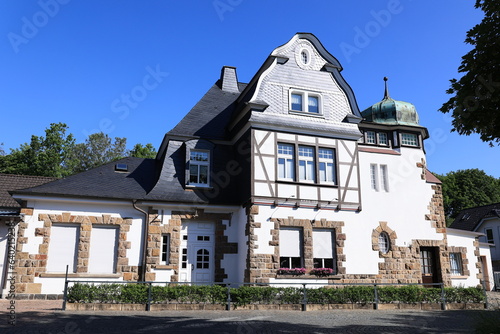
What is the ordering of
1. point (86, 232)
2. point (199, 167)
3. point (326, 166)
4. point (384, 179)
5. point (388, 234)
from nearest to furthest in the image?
point (86, 232) → point (326, 166) → point (199, 167) → point (388, 234) → point (384, 179)

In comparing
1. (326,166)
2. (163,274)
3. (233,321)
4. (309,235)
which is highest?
(326,166)

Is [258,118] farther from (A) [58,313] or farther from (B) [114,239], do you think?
(A) [58,313]

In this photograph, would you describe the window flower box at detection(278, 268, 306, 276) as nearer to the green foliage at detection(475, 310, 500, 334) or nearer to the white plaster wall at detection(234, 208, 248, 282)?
the white plaster wall at detection(234, 208, 248, 282)

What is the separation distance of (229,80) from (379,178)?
8701mm

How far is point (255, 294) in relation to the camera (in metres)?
13.5

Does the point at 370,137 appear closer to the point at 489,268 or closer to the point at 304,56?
the point at 304,56

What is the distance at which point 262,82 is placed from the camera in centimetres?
1812

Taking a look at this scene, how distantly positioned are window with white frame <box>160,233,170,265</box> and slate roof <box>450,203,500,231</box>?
26.0 metres

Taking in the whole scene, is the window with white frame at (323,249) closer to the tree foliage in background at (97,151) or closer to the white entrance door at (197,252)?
the white entrance door at (197,252)

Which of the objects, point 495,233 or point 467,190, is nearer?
point 495,233

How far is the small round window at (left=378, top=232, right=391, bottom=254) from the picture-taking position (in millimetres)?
19422

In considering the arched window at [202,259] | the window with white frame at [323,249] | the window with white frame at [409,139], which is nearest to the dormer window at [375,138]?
the window with white frame at [409,139]

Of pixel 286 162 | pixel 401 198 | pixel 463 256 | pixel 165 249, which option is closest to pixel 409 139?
pixel 401 198

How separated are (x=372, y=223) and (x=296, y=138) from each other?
5.25 meters
